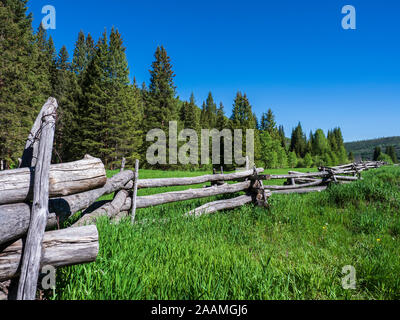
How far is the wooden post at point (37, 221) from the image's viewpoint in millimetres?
1611

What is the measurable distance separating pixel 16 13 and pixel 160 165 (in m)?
24.5

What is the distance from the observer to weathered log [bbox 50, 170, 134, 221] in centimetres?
249

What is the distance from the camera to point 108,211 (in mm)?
3768

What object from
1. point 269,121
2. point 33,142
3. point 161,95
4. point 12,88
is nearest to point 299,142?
point 269,121

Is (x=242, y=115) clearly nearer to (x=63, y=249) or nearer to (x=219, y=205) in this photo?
(x=219, y=205)

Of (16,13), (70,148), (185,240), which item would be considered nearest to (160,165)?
(70,148)

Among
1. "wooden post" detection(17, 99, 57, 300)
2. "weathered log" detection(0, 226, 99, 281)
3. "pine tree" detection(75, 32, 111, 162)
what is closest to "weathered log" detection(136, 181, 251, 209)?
"weathered log" detection(0, 226, 99, 281)

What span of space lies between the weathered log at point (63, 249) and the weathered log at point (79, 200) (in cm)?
74

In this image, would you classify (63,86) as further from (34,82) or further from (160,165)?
(160,165)

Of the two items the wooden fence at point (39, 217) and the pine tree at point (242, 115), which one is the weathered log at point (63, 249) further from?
the pine tree at point (242, 115)

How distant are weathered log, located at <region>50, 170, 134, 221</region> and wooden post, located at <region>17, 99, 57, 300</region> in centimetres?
76

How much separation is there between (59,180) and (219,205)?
13.5 ft
